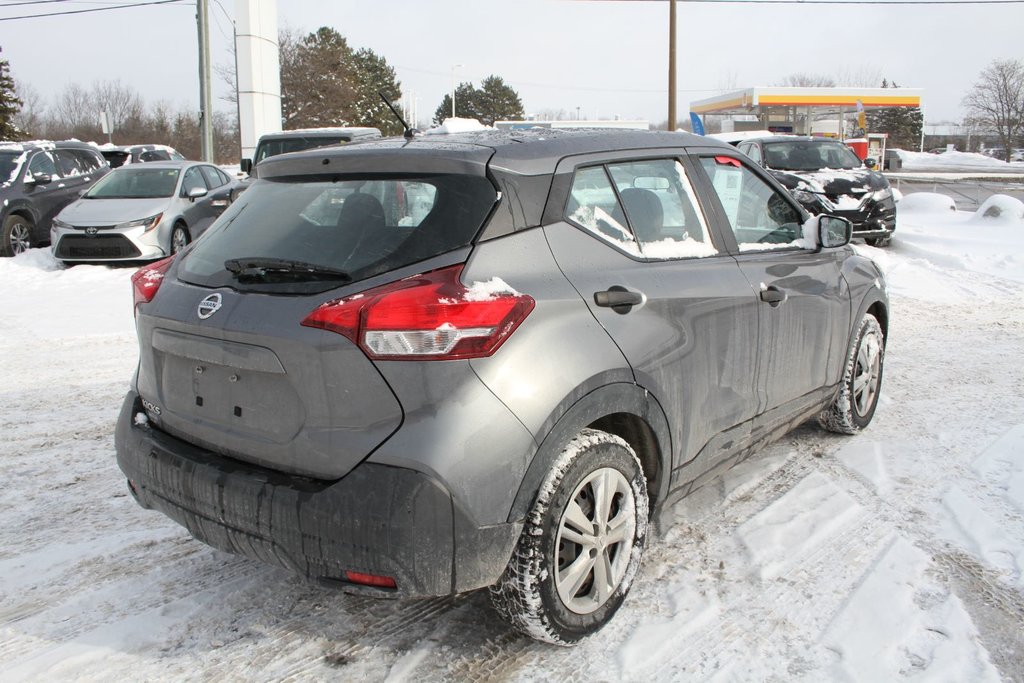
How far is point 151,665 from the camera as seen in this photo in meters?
2.77

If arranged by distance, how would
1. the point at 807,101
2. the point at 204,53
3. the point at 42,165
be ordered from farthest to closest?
the point at 807,101 < the point at 204,53 < the point at 42,165

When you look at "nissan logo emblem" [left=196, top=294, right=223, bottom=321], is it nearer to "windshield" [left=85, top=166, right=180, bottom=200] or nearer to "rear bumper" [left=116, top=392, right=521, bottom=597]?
"rear bumper" [left=116, top=392, right=521, bottom=597]

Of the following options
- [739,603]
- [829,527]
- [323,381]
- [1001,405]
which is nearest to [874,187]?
[1001,405]

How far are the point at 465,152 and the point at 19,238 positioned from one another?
515 inches

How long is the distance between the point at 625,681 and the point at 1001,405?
416 centimetres

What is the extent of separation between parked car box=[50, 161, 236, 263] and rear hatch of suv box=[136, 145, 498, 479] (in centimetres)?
911

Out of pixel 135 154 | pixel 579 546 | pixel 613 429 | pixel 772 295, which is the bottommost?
→ pixel 579 546

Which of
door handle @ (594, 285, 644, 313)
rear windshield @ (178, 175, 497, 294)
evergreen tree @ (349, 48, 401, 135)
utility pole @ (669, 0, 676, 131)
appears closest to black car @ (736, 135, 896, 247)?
door handle @ (594, 285, 644, 313)

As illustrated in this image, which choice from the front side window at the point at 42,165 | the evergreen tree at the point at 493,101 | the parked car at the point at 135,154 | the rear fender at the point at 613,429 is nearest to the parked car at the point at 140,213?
the front side window at the point at 42,165

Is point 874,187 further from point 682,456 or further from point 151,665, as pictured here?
point 151,665

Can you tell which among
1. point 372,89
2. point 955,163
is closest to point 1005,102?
point 955,163

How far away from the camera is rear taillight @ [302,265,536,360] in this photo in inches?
96.0

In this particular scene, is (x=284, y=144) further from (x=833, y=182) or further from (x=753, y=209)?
(x=753, y=209)

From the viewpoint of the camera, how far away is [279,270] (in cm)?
270
